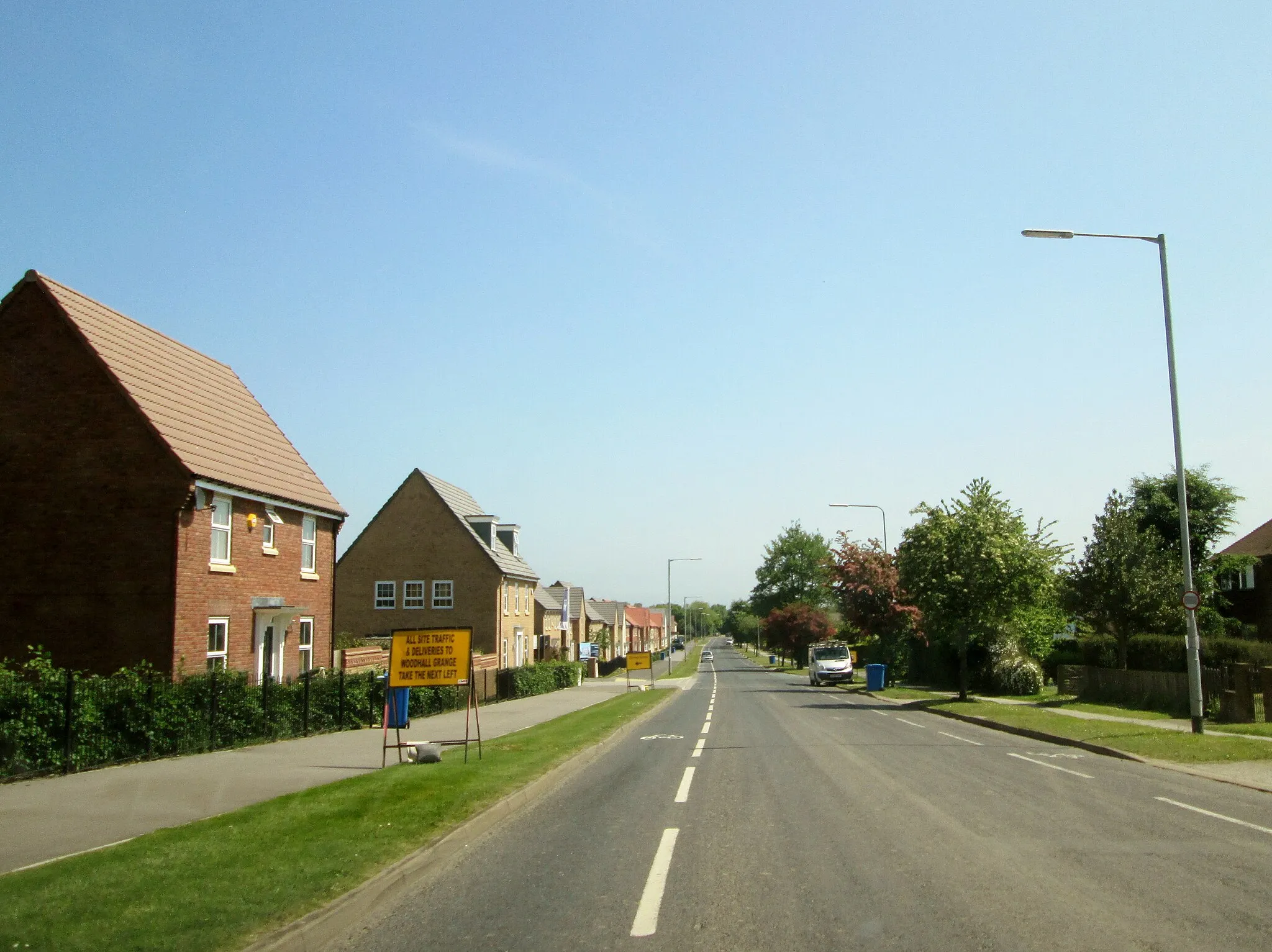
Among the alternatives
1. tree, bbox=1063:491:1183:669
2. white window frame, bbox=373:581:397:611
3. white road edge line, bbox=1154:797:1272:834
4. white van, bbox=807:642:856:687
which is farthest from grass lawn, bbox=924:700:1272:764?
white window frame, bbox=373:581:397:611

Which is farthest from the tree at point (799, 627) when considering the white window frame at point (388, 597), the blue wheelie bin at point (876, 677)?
the white window frame at point (388, 597)

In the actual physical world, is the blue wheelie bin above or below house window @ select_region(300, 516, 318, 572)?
below

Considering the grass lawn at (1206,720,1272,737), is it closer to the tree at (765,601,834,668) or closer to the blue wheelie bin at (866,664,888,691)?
the blue wheelie bin at (866,664,888,691)

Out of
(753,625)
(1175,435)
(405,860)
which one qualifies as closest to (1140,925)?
(405,860)

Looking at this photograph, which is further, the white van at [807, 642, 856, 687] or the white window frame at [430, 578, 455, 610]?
the white van at [807, 642, 856, 687]

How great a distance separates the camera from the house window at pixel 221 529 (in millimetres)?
24641

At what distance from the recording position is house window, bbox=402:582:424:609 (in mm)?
52750

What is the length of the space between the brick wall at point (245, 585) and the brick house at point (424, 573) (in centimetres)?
1974

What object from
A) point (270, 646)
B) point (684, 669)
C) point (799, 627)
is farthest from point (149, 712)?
point (684, 669)

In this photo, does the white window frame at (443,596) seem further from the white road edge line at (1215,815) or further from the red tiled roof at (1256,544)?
the white road edge line at (1215,815)

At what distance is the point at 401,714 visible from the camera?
21.8 m

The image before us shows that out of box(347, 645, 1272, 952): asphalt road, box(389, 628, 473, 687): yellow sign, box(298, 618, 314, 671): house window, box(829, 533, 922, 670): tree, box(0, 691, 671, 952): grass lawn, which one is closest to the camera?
box(0, 691, 671, 952): grass lawn

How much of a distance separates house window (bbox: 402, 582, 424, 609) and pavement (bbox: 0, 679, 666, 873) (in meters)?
29.8

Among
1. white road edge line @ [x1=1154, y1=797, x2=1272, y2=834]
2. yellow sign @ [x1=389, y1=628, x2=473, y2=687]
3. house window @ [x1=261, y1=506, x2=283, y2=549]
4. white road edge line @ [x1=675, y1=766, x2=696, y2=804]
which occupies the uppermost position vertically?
house window @ [x1=261, y1=506, x2=283, y2=549]
